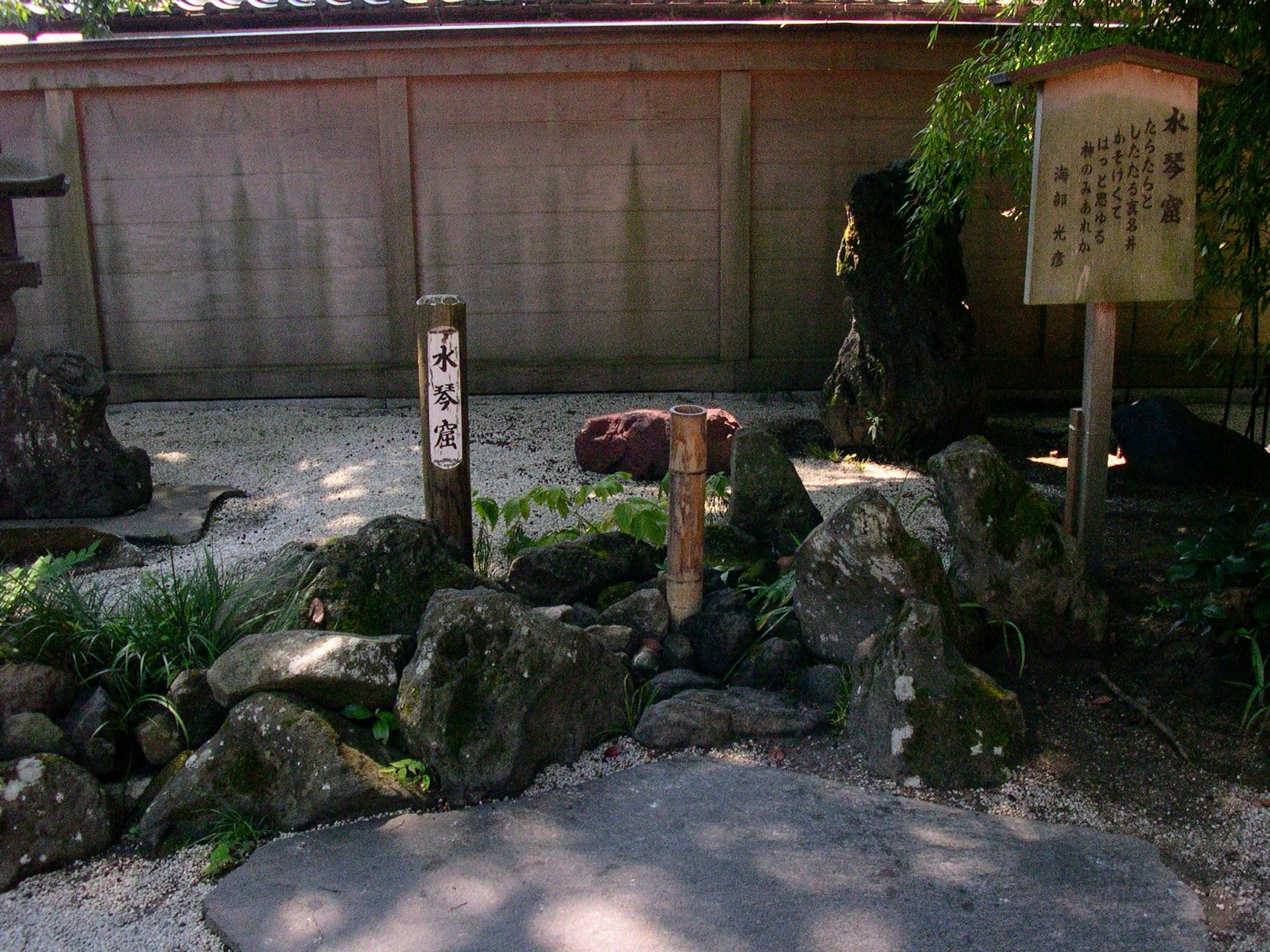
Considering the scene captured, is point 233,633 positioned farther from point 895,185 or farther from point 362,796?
point 895,185

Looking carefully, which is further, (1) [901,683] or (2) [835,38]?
(2) [835,38]

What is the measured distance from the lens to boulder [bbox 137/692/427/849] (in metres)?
3.11

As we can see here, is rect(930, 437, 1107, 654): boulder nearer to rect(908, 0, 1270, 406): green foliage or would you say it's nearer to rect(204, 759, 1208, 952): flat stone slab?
rect(204, 759, 1208, 952): flat stone slab

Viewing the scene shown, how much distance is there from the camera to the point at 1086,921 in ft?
8.36

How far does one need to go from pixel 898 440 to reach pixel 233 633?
422cm

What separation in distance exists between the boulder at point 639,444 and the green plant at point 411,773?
3.38 metres

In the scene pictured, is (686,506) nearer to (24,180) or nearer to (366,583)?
(366,583)

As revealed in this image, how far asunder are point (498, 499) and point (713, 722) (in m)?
2.75

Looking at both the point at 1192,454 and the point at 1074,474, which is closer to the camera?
the point at 1074,474

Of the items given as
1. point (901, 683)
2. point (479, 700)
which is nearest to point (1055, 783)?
point (901, 683)

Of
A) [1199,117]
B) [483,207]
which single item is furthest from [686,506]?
[483,207]

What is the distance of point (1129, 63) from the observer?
3.86 meters

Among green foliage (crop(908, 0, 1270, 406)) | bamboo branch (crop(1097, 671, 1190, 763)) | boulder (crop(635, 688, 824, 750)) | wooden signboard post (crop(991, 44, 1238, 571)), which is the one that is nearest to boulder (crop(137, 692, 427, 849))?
boulder (crop(635, 688, 824, 750))

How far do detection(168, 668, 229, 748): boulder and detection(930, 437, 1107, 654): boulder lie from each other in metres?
2.46
